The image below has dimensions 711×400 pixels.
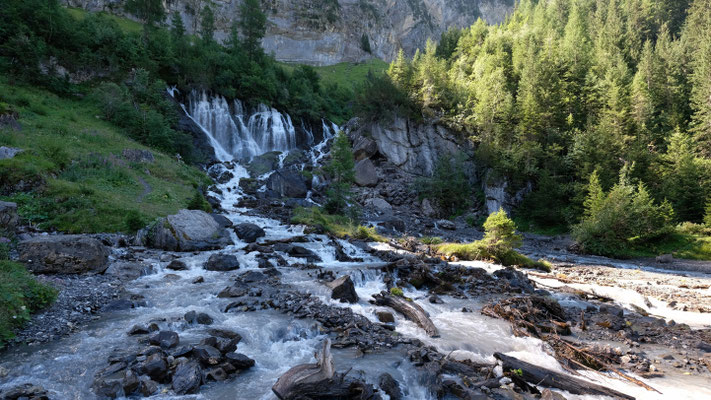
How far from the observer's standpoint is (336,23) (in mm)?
125250

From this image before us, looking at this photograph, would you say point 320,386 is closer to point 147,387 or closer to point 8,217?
point 147,387

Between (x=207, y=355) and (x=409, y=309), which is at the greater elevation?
(x=207, y=355)

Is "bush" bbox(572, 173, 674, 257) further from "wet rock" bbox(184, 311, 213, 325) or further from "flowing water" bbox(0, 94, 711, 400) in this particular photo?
"wet rock" bbox(184, 311, 213, 325)

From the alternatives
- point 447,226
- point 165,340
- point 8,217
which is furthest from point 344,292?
point 447,226

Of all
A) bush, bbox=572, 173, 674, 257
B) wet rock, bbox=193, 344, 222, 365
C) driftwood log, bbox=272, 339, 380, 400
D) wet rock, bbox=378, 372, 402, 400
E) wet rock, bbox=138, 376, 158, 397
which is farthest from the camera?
bush, bbox=572, 173, 674, 257

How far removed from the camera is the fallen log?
7137 mm

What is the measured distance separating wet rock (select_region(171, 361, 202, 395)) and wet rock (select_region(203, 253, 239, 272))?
375 inches

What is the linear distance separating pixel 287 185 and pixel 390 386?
35.7m

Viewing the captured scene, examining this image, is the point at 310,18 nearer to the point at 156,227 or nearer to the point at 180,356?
the point at 156,227

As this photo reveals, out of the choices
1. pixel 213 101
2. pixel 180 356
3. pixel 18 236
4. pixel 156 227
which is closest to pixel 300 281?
pixel 180 356

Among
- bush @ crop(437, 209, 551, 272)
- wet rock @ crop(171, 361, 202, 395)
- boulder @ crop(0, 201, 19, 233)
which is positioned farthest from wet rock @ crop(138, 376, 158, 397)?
bush @ crop(437, 209, 551, 272)

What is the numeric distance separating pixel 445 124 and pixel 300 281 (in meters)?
45.2

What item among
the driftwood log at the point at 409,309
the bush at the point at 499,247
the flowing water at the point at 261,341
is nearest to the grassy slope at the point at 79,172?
the flowing water at the point at 261,341

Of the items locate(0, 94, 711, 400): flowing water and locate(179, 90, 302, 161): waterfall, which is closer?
locate(0, 94, 711, 400): flowing water
